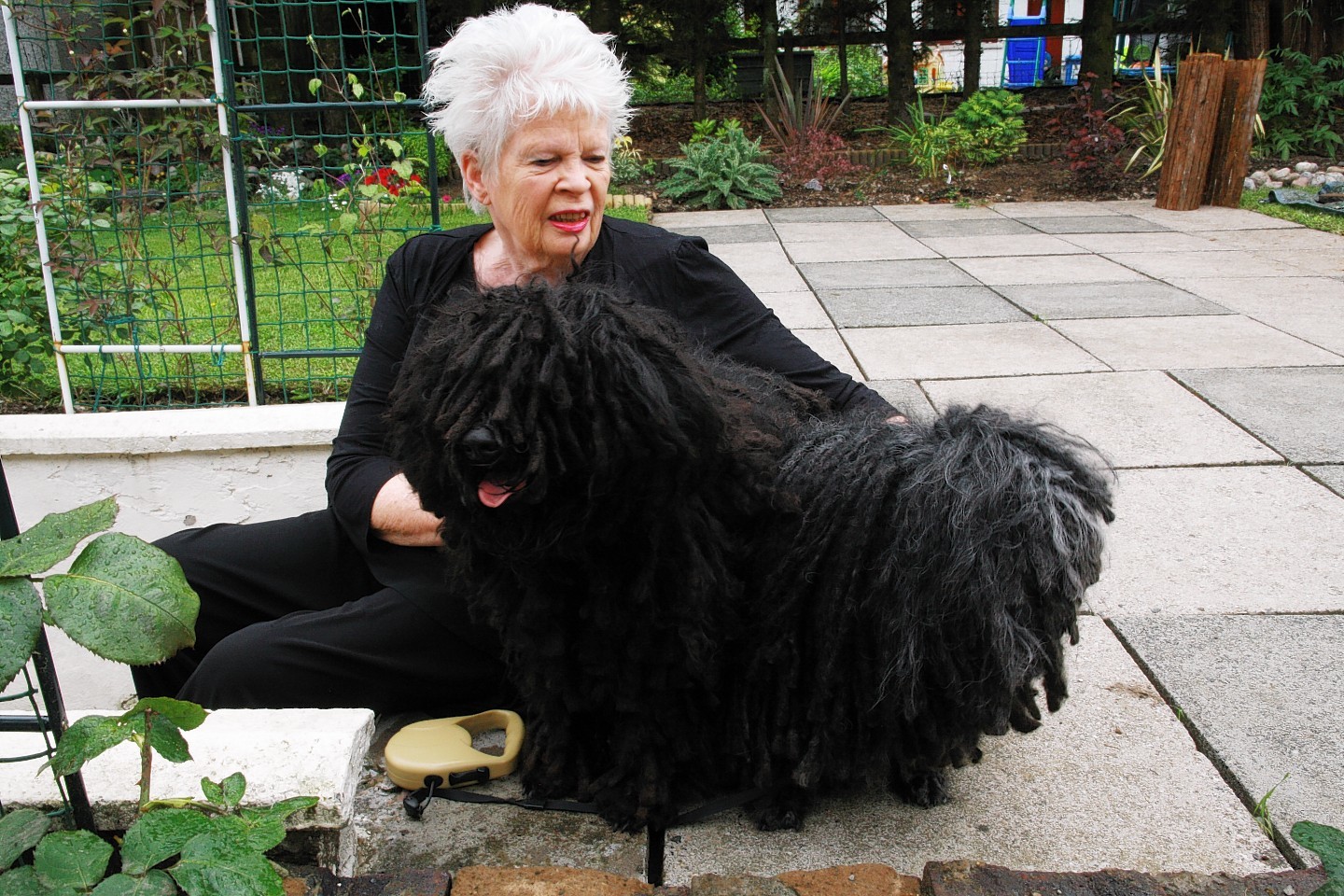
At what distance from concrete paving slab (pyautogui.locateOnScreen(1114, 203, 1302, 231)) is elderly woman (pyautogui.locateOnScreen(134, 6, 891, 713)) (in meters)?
7.19

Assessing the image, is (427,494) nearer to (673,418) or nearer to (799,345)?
(673,418)

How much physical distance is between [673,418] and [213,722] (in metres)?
1.00

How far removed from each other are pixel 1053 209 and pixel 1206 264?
9.01 feet

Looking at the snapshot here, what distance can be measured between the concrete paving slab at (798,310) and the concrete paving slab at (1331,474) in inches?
98.4

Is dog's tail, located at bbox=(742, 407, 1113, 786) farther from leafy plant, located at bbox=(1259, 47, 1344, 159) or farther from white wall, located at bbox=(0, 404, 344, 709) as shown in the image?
leafy plant, located at bbox=(1259, 47, 1344, 159)

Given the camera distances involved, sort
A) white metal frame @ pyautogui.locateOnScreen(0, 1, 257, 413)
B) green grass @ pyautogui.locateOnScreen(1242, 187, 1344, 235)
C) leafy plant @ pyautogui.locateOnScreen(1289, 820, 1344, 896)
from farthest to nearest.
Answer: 1. green grass @ pyautogui.locateOnScreen(1242, 187, 1344, 235)
2. white metal frame @ pyautogui.locateOnScreen(0, 1, 257, 413)
3. leafy plant @ pyautogui.locateOnScreen(1289, 820, 1344, 896)

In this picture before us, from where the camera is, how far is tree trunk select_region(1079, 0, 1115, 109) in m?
12.0

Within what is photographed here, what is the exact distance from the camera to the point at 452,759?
208 cm

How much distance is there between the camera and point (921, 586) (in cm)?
173

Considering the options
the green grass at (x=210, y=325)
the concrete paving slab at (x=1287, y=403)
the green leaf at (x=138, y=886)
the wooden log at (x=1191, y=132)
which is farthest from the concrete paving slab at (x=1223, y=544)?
the wooden log at (x=1191, y=132)

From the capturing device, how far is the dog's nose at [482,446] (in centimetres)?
158

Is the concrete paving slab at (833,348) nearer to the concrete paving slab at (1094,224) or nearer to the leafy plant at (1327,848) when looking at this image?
the leafy plant at (1327,848)

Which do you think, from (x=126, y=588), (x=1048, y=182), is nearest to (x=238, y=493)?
(x=126, y=588)

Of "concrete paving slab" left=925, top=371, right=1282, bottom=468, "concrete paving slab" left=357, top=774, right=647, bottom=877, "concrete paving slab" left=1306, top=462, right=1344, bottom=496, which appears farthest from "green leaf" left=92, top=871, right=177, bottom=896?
"concrete paving slab" left=1306, top=462, right=1344, bottom=496
